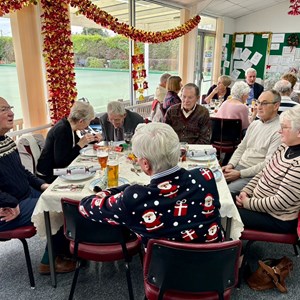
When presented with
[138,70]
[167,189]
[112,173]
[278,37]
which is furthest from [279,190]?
[278,37]

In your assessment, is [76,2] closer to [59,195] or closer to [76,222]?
[59,195]

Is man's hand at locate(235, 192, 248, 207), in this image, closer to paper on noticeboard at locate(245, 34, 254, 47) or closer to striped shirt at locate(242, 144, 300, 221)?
striped shirt at locate(242, 144, 300, 221)

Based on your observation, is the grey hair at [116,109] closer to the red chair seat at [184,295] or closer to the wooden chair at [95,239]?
the wooden chair at [95,239]

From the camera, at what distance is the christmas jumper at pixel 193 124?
2.89 meters

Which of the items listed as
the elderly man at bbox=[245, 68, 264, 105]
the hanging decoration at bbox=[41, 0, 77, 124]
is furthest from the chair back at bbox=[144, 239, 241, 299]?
the elderly man at bbox=[245, 68, 264, 105]

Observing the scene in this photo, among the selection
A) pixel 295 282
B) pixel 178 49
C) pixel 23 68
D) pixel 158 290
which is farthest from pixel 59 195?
pixel 178 49

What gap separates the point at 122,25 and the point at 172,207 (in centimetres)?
362

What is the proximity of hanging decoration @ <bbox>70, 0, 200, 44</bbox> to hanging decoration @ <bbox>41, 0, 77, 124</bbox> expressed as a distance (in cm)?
22

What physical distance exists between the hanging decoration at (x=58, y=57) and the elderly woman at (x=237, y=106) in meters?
1.93

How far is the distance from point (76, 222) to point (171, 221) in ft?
1.85

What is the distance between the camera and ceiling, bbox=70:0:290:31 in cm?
472

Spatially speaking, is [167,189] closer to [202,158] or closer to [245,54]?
[202,158]

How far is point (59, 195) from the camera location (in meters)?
1.62

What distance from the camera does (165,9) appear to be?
5.77m
